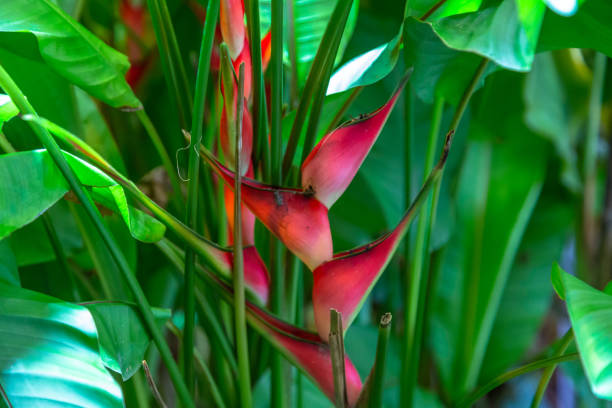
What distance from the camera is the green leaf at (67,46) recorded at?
0.35m

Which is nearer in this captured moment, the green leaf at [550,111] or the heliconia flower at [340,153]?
the heliconia flower at [340,153]

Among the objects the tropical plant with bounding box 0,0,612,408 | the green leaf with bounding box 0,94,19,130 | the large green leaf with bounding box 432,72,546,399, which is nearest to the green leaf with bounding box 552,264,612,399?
the tropical plant with bounding box 0,0,612,408

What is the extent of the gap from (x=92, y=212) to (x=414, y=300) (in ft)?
0.87

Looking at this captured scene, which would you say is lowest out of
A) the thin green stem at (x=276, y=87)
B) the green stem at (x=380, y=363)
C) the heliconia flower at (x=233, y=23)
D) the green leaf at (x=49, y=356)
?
the green stem at (x=380, y=363)

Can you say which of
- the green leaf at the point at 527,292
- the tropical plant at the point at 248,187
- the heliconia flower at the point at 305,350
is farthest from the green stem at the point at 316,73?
the green leaf at the point at 527,292

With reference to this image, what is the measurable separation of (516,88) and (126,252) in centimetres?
53

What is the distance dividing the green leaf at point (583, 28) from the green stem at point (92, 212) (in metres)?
0.32

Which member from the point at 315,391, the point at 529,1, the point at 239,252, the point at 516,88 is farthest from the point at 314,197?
the point at 516,88

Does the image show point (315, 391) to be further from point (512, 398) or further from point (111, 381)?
point (512, 398)

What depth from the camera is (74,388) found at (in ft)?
0.91

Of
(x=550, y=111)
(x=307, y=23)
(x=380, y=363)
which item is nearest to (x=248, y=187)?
(x=380, y=363)

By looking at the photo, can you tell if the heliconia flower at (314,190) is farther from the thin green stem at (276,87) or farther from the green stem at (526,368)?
the green stem at (526,368)

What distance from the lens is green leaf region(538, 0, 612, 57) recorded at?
14.1 inches

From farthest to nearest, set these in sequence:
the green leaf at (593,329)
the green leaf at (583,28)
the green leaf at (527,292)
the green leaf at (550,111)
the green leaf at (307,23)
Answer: the green leaf at (527,292), the green leaf at (550,111), the green leaf at (307,23), the green leaf at (583,28), the green leaf at (593,329)
